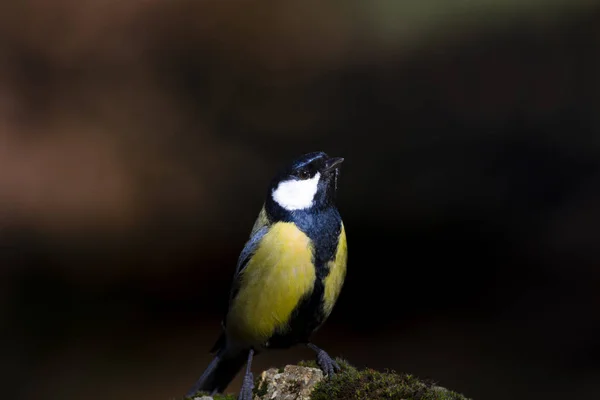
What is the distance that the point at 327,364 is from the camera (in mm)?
2836

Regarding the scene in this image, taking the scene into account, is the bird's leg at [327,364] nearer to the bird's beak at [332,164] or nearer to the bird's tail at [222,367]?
the bird's tail at [222,367]

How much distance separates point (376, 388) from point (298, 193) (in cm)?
87

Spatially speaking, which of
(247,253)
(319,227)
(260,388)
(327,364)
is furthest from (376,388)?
(247,253)

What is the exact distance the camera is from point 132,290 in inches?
227

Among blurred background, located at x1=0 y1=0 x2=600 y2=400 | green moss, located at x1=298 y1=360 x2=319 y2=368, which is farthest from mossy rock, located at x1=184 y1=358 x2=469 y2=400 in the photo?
blurred background, located at x1=0 y1=0 x2=600 y2=400

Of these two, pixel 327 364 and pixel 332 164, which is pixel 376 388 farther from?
pixel 332 164

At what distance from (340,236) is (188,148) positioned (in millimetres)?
3258

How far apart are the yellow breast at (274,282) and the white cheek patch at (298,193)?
0.09m

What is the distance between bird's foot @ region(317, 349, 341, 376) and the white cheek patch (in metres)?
0.61

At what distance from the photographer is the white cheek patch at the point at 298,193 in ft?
9.89

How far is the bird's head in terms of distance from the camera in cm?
302

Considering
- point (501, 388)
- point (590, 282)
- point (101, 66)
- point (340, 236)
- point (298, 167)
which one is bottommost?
point (501, 388)

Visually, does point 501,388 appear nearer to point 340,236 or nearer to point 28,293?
point 340,236

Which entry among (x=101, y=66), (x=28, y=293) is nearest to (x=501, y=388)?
(x=28, y=293)
